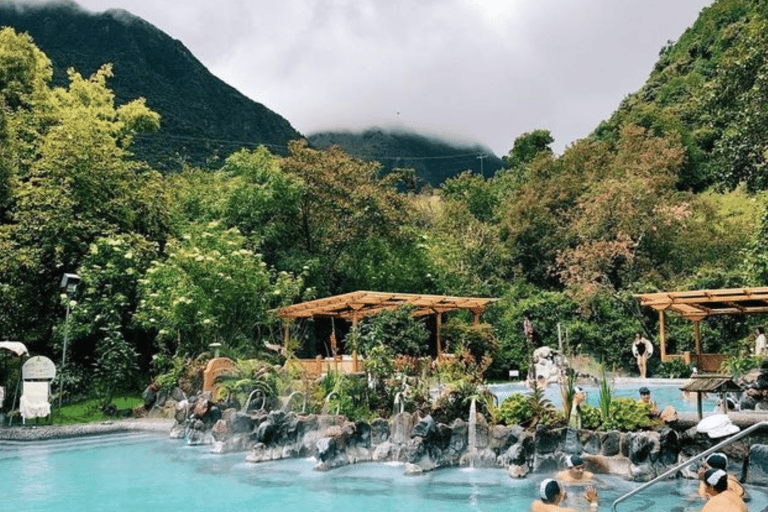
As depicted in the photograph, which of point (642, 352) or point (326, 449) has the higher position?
point (642, 352)

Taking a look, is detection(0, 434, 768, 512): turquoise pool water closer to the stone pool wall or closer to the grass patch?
the stone pool wall

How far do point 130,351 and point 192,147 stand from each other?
101 feet

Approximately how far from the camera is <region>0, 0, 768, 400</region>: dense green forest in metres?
15.3

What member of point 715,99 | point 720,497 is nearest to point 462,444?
point 720,497

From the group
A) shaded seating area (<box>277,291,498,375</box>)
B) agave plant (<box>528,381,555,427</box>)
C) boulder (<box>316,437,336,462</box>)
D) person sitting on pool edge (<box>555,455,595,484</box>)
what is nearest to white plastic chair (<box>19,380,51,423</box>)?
shaded seating area (<box>277,291,498,375</box>)

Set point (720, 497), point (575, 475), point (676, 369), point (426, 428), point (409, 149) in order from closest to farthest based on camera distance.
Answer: point (720, 497) < point (575, 475) < point (426, 428) < point (676, 369) < point (409, 149)

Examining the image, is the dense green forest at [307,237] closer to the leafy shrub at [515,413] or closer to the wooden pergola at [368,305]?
the wooden pergola at [368,305]

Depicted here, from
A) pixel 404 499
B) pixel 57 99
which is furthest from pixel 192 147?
pixel 404 499

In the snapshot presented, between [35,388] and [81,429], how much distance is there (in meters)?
1.16

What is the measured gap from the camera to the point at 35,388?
12.5 meters

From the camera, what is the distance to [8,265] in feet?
48.9

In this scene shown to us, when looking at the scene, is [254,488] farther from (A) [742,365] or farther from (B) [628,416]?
(A) [742,365]

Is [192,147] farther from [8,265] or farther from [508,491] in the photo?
[508,491]

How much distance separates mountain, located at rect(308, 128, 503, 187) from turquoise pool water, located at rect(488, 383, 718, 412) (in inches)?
2334
